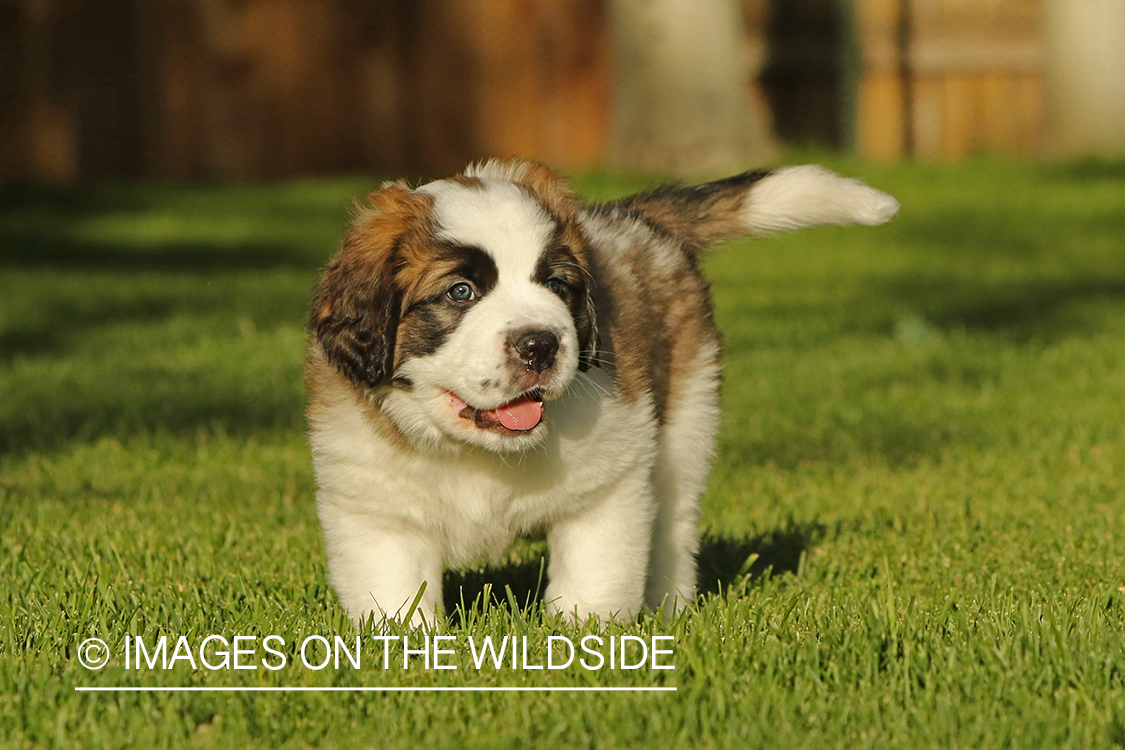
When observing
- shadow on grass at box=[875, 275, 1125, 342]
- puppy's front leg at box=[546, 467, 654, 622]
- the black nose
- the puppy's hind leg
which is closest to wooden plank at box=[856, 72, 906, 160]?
shadow on grass at box=[875, 275, 1125, 342]

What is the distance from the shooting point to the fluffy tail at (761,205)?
4.12 metres

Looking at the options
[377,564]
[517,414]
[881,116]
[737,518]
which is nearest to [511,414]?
[517,414]

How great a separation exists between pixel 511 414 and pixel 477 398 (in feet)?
0.33

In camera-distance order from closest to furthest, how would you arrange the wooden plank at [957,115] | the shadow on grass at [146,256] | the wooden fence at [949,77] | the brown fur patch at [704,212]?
the brown fur patch at [704,212], the shadow on grass at [146,256], the wooden fence at [949,77], the wooden plank at [957,115]

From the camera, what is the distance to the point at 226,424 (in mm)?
6277

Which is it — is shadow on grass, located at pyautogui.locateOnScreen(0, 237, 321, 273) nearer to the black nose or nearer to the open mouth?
the open mouth

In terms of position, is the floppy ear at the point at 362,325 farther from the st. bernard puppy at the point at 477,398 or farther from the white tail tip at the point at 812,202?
the white tail tip at the point at 812,202

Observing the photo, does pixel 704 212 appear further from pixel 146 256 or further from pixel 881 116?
pixel 881 116

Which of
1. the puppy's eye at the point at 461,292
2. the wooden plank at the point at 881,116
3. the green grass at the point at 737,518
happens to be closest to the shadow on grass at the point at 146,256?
the green grass at the point at 737,518

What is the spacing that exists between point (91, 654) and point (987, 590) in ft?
7.16

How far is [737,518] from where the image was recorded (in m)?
4.98

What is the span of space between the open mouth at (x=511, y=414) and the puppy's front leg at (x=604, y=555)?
13.5 inches

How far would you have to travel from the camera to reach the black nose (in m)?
3.11

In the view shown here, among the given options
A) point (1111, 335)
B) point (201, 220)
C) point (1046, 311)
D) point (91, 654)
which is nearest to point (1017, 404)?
point (1111, 335)
